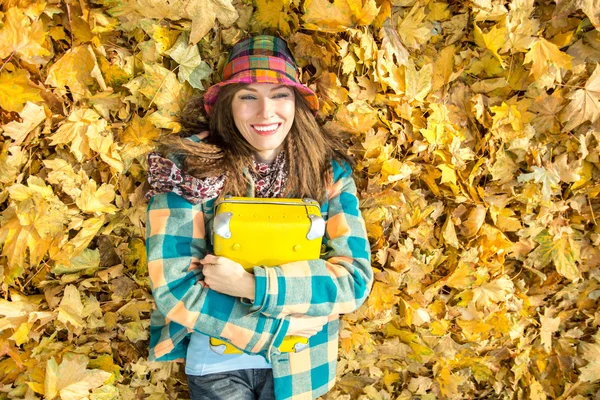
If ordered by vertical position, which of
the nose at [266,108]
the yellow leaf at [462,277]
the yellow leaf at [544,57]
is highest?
the yellow leaf at [544,57]

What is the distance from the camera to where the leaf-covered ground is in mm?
1585

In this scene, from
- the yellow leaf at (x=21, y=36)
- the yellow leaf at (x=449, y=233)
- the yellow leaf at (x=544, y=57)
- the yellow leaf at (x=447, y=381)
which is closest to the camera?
the yellow leaf at (x=21, y=36)

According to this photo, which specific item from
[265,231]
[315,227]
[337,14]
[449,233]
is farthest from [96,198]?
[449,233]

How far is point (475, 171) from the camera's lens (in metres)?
2.06

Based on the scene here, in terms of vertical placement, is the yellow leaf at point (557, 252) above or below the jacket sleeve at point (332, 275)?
below

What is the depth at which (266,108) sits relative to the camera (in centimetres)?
157

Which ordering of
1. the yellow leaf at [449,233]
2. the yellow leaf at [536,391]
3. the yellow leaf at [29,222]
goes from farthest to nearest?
the yellow leaf at [536,391] < the yellow leaf at [449,233] < the yellow leaf at [29,222]

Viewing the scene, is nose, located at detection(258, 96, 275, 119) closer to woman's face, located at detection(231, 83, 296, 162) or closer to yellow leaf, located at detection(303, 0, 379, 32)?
woman's face, located at detection(231, 83, 296, 162)

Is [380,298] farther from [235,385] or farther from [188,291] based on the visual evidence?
[188,291]

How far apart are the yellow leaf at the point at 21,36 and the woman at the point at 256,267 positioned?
0.48 m

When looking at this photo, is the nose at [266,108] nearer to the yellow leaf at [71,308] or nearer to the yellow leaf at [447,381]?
the yellow leaf at [71,308]

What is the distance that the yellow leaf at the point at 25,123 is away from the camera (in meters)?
1.47

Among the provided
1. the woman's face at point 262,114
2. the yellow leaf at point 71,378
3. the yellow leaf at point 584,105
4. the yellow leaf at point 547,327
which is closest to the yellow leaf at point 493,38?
the yellow leaf at point 584,105

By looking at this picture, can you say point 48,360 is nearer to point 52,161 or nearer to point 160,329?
point 160,329
